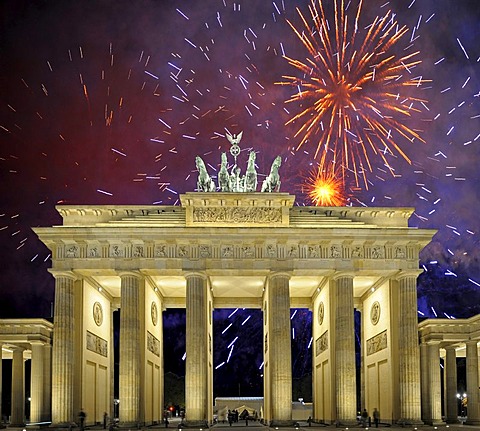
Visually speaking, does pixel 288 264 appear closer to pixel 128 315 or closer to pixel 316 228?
pixel 316 228

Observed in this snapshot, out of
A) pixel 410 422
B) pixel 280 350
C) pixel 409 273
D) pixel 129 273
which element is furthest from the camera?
pixel 409 273

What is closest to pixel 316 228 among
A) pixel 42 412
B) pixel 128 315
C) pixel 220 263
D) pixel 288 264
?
pixel 288 264

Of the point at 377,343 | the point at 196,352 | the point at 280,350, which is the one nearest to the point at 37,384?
the point at 196,352

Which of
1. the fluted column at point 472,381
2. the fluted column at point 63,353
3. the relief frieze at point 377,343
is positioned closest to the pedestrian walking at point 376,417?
the relief frieze at point 377,343

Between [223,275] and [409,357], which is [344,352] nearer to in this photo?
[409,357]

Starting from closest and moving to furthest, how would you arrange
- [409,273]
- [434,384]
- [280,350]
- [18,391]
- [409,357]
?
[409,357] → [280,350] → [409,273] → [434,384] → [18,391]

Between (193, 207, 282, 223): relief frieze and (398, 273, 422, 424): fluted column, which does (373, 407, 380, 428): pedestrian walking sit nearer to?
(398, 273, 422, 424): fluted column

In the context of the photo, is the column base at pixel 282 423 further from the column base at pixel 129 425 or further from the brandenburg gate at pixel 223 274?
the column base at pixel 129 425
